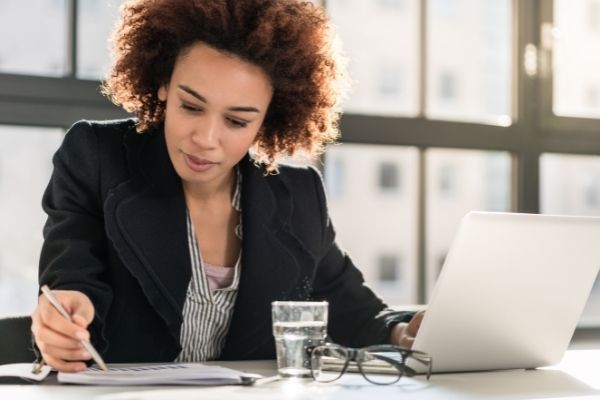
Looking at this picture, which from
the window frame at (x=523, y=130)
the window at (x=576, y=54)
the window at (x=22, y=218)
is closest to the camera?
the window at (x=22, y=218)

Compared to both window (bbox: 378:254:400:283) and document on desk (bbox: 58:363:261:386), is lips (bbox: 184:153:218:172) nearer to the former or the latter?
document on desk (bbox: 58:363:261:386)

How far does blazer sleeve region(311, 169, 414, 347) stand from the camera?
1.92 metres

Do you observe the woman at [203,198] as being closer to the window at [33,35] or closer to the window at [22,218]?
the window at [33,35]

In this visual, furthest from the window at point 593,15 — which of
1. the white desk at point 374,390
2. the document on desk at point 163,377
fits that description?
the document on desk at point 163,377

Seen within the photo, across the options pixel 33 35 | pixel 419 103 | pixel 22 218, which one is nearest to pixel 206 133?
pixel 33 35

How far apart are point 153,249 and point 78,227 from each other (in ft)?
0.49

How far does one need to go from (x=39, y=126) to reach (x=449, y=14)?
2115mm

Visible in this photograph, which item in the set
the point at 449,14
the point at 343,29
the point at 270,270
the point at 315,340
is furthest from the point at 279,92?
the point at 449,14

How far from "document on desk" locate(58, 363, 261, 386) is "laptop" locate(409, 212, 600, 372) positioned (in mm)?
273

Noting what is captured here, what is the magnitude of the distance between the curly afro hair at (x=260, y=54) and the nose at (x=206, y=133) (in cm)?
15

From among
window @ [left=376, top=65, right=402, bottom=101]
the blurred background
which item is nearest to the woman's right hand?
the blurred background

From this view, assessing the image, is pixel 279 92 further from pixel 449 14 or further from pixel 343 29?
pixel 449 14

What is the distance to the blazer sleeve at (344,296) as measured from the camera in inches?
75.7

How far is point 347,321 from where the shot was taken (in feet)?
6.46
